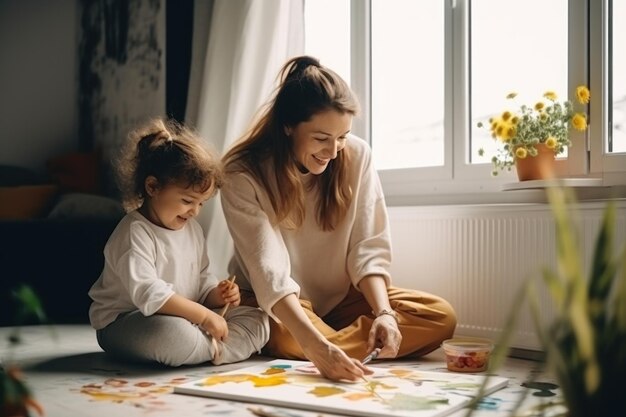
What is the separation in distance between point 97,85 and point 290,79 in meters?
2.46

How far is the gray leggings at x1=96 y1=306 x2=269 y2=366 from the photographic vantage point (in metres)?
1.93

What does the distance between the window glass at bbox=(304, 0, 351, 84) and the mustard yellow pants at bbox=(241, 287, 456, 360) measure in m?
1.21

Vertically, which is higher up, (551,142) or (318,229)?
(551,142)

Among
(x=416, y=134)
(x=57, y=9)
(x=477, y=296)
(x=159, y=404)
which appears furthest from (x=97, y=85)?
(x=159, y=404)

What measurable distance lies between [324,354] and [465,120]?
134 centimetres

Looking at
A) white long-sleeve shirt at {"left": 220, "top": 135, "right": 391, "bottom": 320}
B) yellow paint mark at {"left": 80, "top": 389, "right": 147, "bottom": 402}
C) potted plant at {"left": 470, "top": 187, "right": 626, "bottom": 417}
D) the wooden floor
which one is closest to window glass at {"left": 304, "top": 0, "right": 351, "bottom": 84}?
white long-sleeve shirt at {"left": 220, "top": 135, "right": 391, "bottom": 320}

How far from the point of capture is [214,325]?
1971 mm

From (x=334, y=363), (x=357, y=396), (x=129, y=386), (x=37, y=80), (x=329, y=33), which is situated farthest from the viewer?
(x=37, y=80)

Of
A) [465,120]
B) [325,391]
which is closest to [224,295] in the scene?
[325,391]

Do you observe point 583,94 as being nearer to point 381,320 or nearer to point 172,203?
point 381,320

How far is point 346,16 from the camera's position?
3.12m

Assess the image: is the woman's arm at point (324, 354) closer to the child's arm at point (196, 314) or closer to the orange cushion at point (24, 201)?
the child's arm at point (196, 314)

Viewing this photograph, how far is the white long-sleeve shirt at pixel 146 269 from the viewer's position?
1912mm

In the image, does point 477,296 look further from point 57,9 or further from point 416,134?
point 57,9
